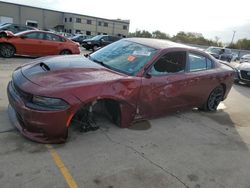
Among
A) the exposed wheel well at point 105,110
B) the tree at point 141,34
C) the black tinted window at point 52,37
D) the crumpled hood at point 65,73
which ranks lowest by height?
the tree at point 141,34

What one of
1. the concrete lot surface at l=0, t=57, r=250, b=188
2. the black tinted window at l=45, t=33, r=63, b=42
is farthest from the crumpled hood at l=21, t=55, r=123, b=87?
the black tinted window at l=45, t=33, r=63, b=42

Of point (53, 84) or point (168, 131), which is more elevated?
point (53, 84)

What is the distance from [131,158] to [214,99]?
3.41m

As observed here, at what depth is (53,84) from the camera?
3430mm

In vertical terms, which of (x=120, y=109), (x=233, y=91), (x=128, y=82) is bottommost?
(x=233, y=91)

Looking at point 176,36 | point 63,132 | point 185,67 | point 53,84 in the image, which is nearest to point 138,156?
point 63,132

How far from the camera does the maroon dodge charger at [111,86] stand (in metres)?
3.37

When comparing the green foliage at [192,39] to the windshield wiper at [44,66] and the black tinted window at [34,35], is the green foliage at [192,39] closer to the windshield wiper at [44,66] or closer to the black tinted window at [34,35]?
the black tinted window at [34,35]

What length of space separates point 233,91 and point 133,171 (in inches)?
285

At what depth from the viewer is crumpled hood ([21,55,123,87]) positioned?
3.53 metres

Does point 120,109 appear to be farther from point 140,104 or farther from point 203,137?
point 203,137

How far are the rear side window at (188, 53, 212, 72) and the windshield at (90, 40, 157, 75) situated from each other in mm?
1003

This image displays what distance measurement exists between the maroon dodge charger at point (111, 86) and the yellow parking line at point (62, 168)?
0.16 metres

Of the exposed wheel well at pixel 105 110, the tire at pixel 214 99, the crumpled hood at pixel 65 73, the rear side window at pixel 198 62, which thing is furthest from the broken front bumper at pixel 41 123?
the tire at pixel 214 99
